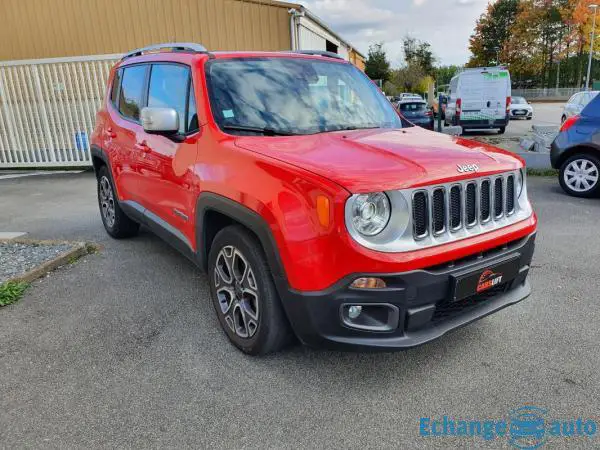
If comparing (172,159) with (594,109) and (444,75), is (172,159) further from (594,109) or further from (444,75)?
(444,75)

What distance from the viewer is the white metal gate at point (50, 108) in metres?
10.4

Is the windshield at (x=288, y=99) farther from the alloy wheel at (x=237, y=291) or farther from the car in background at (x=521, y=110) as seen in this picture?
the car in background at (x=521, y=110)

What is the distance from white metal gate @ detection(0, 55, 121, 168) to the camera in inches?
408

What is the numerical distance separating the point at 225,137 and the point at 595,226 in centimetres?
487

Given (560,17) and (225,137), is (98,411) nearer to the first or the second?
(225,137)

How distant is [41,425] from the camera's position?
2.48m

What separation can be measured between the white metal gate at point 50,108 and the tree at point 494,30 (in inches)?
2384

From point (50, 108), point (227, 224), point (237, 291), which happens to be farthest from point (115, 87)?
point (50, 108)

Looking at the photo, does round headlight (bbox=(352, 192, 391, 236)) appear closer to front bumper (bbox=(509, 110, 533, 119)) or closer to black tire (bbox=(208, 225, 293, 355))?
black tire (bbox=(208, 225, 293, 355))

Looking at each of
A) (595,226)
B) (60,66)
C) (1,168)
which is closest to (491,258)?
(595,226)

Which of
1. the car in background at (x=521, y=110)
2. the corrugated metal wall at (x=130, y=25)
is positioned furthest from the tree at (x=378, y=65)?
the corrugated metal wall at (x=130, y=25)

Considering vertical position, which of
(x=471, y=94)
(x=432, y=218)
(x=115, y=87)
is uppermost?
(x=115, y=87)

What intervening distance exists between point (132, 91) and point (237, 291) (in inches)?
103

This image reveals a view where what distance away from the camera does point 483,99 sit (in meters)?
17.7
